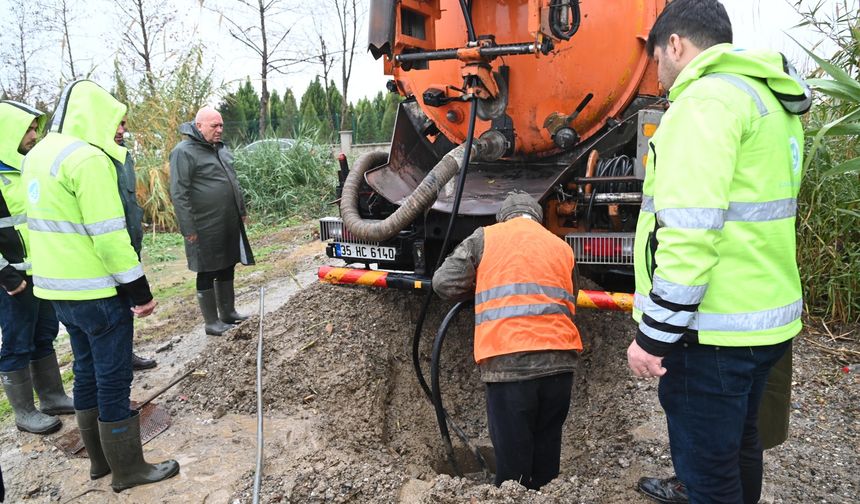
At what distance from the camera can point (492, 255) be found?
8.58 feet

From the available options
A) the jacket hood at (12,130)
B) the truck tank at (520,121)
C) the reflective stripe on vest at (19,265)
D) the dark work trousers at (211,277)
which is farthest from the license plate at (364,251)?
the jacket hood at (12,130)

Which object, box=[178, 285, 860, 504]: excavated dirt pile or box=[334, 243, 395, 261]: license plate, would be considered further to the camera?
box=[334, 243, 395, 261]: license plate

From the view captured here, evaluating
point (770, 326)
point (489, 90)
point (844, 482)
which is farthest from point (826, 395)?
point (489, 90)

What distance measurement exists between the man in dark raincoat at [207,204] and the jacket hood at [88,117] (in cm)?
200

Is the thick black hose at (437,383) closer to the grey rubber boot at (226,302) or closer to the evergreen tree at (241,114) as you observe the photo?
the grey rubber boot at (226,302)

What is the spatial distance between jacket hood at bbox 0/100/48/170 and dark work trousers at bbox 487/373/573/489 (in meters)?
3.12

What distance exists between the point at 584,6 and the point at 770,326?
103 inches

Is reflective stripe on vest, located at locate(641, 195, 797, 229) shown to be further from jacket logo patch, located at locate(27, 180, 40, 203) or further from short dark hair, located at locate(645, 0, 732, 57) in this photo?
jacket logo patch, located at locate(27, 180, 40, 203)

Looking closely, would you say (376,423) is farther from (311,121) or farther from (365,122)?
(365,122)

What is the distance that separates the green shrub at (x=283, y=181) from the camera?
11.1 m

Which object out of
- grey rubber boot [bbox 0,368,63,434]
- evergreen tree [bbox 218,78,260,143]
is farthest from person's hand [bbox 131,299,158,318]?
evergreen tree [bbox 218,78,260,143]

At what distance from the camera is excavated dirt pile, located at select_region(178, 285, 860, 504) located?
2.74 m

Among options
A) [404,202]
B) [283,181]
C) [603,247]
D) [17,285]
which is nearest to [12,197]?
[17,285]

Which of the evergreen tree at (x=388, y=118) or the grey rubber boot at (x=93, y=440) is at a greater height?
the evergreen tree at (x=388, y=118)
